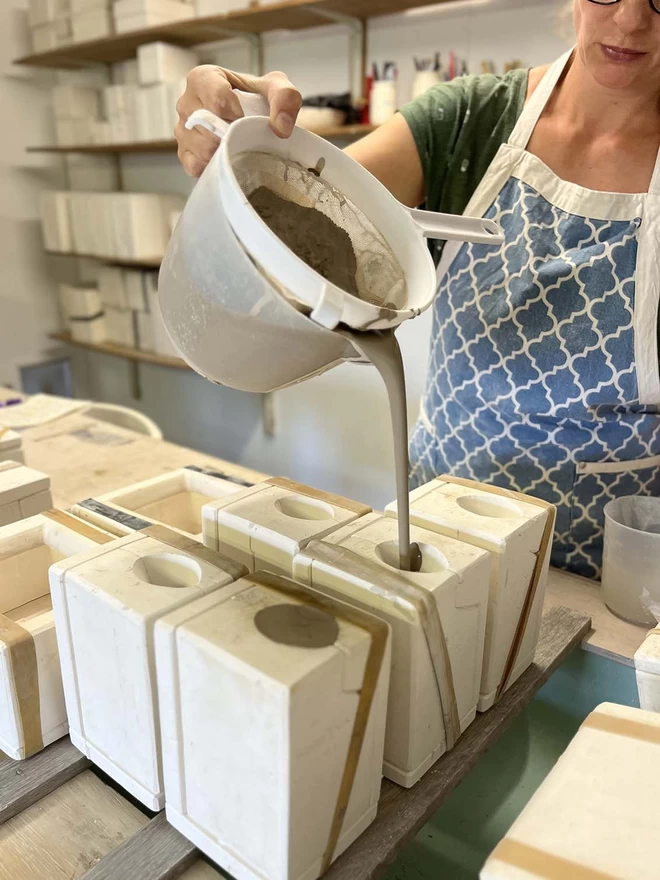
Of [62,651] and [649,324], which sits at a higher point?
[649,324]

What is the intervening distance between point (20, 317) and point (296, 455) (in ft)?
5.07

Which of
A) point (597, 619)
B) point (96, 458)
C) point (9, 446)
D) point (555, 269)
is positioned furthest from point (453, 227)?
point (96, 458)

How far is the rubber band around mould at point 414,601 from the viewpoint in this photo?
1.95 ft

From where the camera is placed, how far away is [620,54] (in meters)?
0.91

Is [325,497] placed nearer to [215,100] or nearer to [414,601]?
[414,601]

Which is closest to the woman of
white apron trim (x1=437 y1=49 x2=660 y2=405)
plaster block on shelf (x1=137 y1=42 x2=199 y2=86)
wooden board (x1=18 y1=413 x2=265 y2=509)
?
white apron trim (x1=437 y1=49 x2=660 y2=405)

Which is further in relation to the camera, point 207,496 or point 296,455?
point 296,455

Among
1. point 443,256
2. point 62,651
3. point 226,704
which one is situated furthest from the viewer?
point 443,256

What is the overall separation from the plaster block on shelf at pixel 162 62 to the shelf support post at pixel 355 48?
709 millimetres

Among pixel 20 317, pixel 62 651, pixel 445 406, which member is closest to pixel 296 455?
pixel 20 317

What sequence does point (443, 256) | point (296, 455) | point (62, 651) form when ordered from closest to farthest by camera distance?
1. point (62, 651)
2. point (443, 256)
3. point (296, 455)

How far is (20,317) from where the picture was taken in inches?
132

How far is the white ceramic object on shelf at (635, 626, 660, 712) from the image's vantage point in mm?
655

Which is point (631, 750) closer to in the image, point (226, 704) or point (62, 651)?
point (226, 704)
